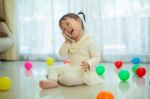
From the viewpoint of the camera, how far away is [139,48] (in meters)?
2.54

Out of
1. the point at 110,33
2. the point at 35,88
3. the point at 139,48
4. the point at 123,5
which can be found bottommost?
the point at 35,88

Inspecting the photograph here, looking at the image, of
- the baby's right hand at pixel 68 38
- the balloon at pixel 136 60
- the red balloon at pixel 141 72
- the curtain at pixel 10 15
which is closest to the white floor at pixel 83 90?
the red balloon at pixel 141 72

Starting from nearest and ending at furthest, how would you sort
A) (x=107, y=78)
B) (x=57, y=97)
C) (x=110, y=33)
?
(x=57, y=97) → (x=107, y=78) → (x=110, y=33)

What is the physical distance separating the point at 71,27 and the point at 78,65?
0.86 feet

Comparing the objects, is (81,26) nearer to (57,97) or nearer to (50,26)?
(57,97)

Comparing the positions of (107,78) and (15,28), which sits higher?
(15,28)

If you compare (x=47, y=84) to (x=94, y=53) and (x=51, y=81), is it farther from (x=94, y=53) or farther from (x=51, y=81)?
(x=94, y=53)

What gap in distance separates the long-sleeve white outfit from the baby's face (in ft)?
0.20

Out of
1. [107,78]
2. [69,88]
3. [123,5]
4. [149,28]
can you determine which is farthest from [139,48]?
[69,88]

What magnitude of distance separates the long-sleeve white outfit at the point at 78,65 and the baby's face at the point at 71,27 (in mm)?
61

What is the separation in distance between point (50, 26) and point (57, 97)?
165 cm

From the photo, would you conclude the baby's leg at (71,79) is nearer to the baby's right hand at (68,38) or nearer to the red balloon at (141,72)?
the baby's right hand at (68,38)

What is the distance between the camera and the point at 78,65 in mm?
1643

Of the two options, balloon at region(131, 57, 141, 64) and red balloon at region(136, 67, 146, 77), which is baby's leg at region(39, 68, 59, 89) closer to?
red balloon at region(136, 67, 146, 77)
